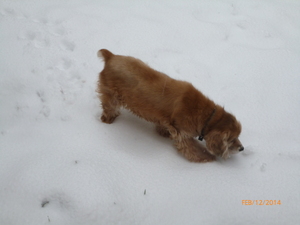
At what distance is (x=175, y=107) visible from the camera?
8.82ft

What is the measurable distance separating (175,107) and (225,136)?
2.05 feet

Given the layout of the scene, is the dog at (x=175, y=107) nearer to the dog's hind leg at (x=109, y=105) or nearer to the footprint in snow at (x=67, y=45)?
the dog's hind leg at (x=109, y=105)

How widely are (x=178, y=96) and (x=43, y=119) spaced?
1.66m

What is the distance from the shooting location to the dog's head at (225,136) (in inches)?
105

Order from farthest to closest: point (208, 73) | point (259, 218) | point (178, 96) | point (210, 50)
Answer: point (210, 50)
point (208, 73)
point (178, 96)
point (259, 218)

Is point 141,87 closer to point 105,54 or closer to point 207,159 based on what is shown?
point 105,54

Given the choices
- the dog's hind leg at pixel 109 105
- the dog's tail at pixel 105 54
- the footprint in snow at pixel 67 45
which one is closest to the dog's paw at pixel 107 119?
the dog's hind leg at pixel 109 105

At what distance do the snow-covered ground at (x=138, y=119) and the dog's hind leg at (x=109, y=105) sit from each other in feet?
0.34

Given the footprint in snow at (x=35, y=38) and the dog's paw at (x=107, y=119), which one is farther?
the footprint in snow at (x=35, y=38)

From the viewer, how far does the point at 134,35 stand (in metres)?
4.18

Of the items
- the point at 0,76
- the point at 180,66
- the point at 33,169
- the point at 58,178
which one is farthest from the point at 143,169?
the point at 0,76

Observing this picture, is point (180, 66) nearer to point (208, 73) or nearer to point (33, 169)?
point (208, 73)
